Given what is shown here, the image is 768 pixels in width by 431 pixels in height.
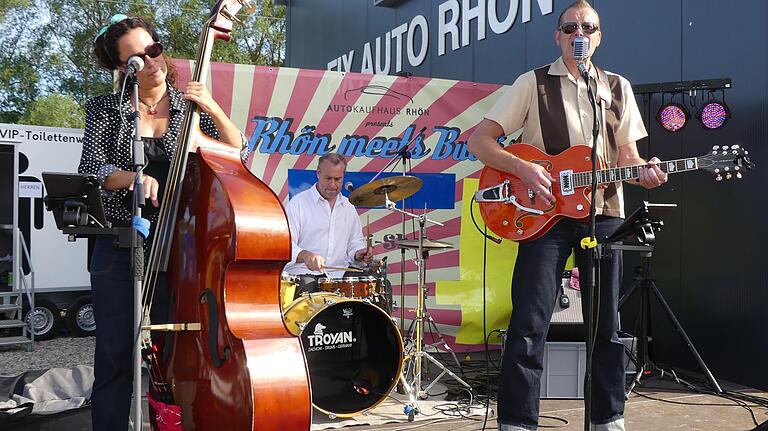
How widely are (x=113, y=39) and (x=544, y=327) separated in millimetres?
2041

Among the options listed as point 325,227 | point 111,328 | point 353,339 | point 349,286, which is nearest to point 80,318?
point 325,227

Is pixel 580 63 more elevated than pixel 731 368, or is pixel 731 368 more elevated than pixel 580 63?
pixel 580 63

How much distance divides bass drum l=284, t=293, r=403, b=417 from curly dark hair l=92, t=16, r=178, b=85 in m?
1.99

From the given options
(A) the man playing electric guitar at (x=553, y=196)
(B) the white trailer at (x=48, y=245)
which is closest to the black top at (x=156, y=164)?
(A) the man playing electric guitar at (x=553, y=196)

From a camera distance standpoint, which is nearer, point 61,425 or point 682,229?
point 61,425

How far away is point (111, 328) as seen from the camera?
2314 mm

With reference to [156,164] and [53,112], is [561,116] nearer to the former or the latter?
[156,164]

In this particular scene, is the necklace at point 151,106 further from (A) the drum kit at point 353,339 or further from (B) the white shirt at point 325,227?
(B) the white shirt at point 325,227

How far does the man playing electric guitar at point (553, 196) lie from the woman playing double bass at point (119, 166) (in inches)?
50.4

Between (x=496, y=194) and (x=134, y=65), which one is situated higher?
(x=134, y=65)

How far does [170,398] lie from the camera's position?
7.75ft

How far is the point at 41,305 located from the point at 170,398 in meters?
6.60

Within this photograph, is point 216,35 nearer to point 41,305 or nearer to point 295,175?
point 295,175

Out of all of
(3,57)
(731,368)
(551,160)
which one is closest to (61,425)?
(551,160)
